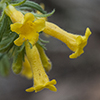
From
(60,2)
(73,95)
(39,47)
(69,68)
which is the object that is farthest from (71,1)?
(39,47)

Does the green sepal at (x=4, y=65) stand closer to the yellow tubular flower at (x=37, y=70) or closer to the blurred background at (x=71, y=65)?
the yellow tubular flower at (x=37, y=70)

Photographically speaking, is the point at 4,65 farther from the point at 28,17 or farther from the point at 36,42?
the point at 28,17

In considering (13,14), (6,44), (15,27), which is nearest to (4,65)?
(6,44)

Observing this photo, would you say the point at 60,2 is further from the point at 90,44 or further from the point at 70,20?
the point at 90,44

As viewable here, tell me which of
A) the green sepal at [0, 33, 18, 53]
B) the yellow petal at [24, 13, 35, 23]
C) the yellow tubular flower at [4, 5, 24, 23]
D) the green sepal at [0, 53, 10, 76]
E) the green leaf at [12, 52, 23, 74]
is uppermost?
the yellow petal at [24, 13, 35, 23]

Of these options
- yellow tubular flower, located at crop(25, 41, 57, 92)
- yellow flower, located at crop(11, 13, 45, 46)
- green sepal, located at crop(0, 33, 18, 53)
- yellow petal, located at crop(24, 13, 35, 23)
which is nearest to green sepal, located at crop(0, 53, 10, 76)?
green sepal, located at crop(0, 33, 18, 53)

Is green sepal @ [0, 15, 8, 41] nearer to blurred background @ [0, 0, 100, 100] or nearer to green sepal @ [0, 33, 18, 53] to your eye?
green sepal @ [0, 33, 18, 53]
